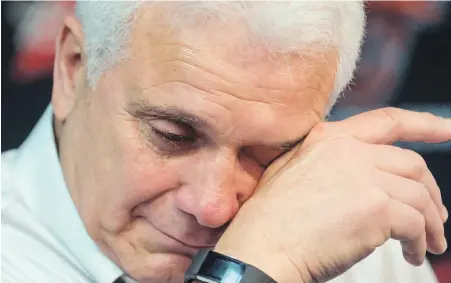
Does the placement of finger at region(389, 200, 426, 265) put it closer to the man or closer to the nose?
the man

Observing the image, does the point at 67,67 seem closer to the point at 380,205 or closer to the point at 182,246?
the point at 182,246

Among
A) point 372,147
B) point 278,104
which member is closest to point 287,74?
point 278,104

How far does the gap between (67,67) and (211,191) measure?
0.38 m

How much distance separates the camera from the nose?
0.89m

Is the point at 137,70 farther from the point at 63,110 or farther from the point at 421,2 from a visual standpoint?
the point at 421,2

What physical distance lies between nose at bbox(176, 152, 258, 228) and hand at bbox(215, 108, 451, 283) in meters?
0.03

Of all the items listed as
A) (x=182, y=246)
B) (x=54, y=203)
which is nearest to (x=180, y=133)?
(x=182, y=246)

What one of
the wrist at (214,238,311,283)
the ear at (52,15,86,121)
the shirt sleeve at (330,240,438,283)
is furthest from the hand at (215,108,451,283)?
the ear at (52,15,86,121)

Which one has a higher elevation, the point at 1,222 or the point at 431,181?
the point at 431,181

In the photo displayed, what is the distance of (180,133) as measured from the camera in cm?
92

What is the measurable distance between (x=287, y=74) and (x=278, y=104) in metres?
0.05

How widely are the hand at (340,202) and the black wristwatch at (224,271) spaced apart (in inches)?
0.8

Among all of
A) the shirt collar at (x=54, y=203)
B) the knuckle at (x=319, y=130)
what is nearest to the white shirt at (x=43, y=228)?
the shirt collar at (x=54, y=203)

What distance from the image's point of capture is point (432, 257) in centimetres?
138
